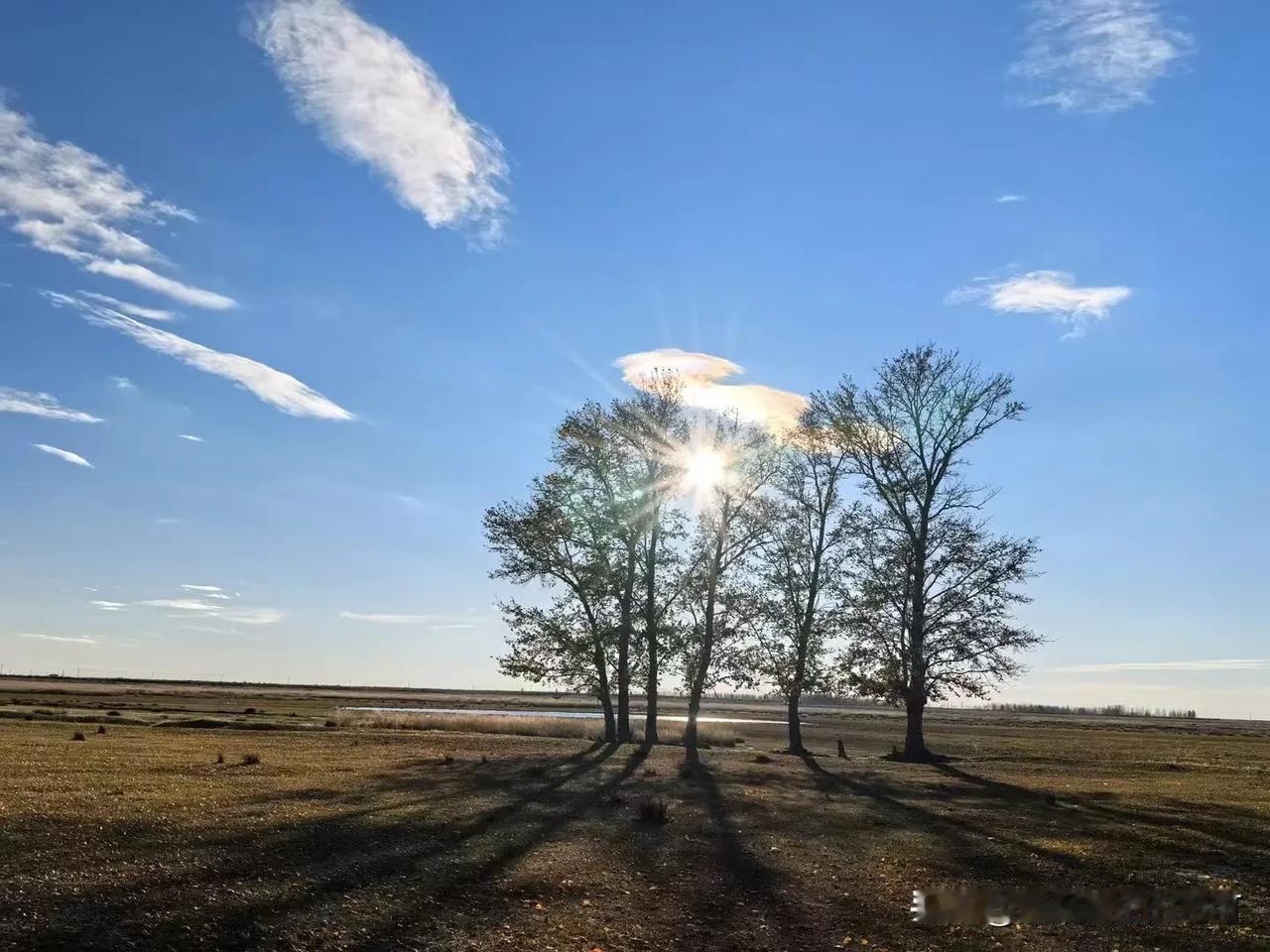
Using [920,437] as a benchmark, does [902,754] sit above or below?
below

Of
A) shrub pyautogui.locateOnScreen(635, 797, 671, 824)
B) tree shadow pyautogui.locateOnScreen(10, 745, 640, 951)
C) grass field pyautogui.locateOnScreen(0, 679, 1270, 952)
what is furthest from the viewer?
shrub pyautogui.locateOnScreen(635, 797, 671, 824)

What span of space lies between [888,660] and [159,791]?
29040 mm

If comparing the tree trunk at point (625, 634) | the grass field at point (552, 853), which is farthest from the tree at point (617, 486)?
the grass field at point (552, 853)

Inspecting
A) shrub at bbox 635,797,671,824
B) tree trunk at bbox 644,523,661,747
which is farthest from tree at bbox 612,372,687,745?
shrub at bbox 635,797,671,824

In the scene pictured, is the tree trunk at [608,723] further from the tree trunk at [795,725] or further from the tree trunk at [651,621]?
the tree trunk at [795,725]

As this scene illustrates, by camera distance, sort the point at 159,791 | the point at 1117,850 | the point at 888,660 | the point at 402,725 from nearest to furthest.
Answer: the point at 1117,850 → the point at 159,791 → the point at 888,660 → the point at 402,725

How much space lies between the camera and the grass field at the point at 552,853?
1041 centimetres

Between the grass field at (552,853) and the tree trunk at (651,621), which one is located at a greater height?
the tree trunk at (651,621)

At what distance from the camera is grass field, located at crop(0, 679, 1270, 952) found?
1041cm

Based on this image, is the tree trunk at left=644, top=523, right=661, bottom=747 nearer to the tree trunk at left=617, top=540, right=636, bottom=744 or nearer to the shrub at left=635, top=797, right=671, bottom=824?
the tree trunk at left=617, top=540, right=636, bottom=744

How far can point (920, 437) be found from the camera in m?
40.8

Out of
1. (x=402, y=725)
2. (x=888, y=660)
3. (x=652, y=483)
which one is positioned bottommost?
(x=402, y=725)

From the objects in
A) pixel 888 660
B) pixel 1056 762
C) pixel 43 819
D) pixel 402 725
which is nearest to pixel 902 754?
pixel 888 660

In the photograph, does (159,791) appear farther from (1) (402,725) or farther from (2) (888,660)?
(1) (402,725)
